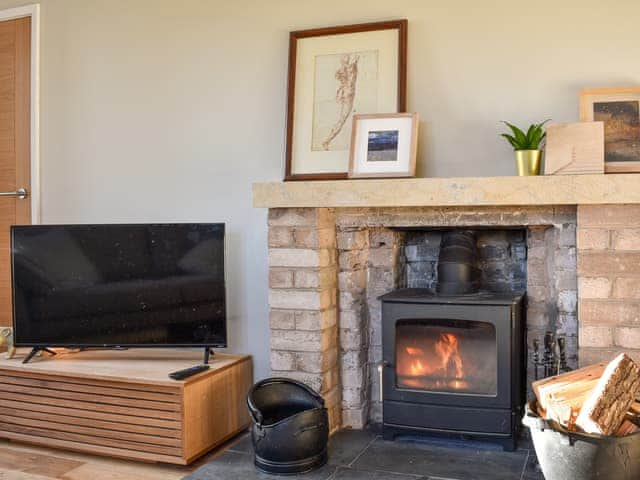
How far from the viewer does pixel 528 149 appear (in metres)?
2.58

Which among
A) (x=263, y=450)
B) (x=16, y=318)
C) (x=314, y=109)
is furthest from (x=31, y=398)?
(x=314, y=109)

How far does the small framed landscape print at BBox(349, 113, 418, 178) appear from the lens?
276cm

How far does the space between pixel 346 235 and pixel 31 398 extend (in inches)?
58.5

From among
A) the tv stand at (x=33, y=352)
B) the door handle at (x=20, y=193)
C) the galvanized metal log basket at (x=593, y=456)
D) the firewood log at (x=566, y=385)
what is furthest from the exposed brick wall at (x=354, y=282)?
the door handle at (x=20, y=193)

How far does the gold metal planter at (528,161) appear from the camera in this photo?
2.57 m

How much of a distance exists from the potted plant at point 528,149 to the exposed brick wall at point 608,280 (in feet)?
0.79

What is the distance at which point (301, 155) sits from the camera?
300cm

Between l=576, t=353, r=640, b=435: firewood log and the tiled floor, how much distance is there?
0.47 metres

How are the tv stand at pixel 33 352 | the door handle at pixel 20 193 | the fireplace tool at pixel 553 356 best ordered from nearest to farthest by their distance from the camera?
the fireplace tool at pixel 553 356
the tv stand at pixel 33 352
the door handle at pixel 20 193

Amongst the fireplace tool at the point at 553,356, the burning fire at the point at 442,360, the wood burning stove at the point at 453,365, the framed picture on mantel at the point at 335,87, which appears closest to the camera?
the fireplace tool at the point at 553,356

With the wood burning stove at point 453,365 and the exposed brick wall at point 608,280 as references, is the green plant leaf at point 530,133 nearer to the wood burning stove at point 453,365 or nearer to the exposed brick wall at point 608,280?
the exposed brick wall at point 608,280

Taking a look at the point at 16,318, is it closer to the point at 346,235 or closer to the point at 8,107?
the point at 8,107

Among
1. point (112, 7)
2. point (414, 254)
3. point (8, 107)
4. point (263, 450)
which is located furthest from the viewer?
point (8, 107)

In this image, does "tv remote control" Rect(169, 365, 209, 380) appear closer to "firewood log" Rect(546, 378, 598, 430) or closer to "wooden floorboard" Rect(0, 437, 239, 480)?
"wooden floorboard" Rect(0, 437, 239, 480)
